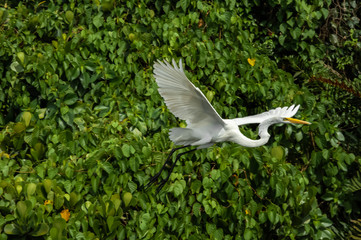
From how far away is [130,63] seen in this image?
438 centimetres

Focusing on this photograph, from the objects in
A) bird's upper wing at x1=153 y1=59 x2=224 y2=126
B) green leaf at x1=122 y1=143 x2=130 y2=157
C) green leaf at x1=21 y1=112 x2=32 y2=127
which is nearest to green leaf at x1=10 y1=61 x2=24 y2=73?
green leaf at x1=21 y1=112 x2=32 y2=127

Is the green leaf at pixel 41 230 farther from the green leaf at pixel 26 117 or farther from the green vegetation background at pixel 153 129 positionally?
the green leaf at pixel 26 117

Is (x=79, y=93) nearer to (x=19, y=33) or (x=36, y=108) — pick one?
(x=36, y=108)

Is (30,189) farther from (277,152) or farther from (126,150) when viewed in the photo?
(277,152)

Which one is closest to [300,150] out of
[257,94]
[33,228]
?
[257,94]

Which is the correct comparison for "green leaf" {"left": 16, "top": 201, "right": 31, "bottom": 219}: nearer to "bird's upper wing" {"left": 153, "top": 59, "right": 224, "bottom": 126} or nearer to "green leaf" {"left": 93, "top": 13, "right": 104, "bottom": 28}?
"bird's upper wing" {"left": 153, "top": 59, "right": 224, "bottom": 126}

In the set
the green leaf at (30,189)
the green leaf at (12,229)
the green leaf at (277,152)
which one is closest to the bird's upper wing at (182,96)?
the green leaf at (277,152)

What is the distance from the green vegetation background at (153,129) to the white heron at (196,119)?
290 mm

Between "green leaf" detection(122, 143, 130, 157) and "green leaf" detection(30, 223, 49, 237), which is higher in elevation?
"green leaf" detection(122, 143, 130, 157)

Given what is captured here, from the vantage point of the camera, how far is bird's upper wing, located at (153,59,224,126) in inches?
120

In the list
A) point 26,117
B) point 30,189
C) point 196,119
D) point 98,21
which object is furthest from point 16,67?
point 196,119

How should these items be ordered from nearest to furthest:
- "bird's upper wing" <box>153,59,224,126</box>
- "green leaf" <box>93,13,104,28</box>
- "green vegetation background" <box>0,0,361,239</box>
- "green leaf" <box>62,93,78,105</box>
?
1. "bird's upper wing" <box>153,59,224,126</box>
2. "green vegetation background" <box>0,0,361,239</box>
3. "green leaf" <box>62,93,78,105</box>
4. "green leaf" <box>93,13,104,28</box>

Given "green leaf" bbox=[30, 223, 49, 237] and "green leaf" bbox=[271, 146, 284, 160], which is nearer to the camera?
"green leaf" bbox=[30, 223, 49, 237]

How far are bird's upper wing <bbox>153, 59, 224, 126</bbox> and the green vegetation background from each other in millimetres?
542
